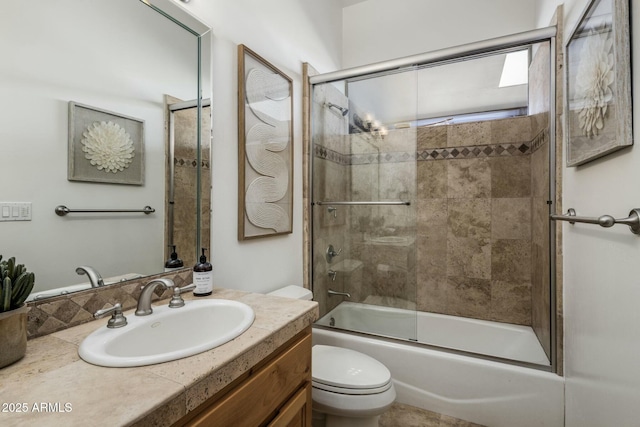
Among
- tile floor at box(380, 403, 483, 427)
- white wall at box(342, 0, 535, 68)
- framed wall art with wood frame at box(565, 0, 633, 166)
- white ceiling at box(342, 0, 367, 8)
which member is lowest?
tile floor at box(380, 403, 483, 427)

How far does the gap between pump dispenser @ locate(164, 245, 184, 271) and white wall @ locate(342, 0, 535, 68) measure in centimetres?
237

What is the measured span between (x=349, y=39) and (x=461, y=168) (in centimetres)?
158

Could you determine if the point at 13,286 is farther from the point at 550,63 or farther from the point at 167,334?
the point at 550,63

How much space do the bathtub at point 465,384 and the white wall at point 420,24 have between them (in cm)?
221

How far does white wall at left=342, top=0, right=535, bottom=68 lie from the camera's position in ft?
7.53

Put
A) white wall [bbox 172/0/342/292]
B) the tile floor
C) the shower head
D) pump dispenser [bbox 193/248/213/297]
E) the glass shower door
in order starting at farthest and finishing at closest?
the shower head → the glass shower door → the tile floor → white wall [bbox 172/0/342/292] → pump dispenser [bbox 193/248/213/297]

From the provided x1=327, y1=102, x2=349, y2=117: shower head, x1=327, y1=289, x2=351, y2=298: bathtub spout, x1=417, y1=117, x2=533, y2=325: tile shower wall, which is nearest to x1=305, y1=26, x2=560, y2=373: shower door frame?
x1=327, y1=102, x2=349, y2=117: shower head

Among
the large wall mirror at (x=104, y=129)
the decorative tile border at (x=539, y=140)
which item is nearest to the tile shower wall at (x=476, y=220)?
the decorative tile border at (x=539, y=140)

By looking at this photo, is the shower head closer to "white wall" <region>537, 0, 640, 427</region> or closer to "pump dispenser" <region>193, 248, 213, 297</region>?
"white wall" <region>537, 0, 640, 427</region>

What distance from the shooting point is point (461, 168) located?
2416mm

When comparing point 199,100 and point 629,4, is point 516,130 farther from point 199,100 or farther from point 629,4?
point 199,100

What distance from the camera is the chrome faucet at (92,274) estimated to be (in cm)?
95

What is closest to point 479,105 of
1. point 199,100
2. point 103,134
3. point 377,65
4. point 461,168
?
A: point 461,168

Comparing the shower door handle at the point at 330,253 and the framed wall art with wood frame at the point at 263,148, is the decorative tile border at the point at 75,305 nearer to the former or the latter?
the framed wall art with wood frame at the point at 263,148
